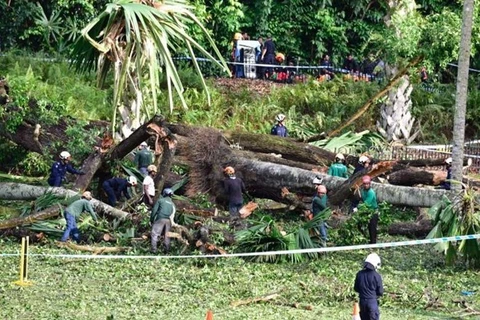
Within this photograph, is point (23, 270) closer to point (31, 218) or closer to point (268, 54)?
point (31, 218)

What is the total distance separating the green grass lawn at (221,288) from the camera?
18625 millimetres

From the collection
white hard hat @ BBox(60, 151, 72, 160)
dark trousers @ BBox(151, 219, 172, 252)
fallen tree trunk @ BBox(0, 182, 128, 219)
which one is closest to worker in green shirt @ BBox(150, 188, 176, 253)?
dark trousers @ BBox(151, 219, 172, 252)

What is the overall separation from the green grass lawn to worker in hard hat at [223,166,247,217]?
347 centimetres

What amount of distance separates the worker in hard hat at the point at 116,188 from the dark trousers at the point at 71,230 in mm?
2374

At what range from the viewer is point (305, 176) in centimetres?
2570

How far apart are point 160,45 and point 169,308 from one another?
827cm

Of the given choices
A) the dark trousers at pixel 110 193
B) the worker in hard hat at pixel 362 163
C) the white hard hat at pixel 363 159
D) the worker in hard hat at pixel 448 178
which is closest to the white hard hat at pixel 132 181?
the dark trousers at pixel 110 193

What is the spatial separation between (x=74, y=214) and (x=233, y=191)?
3522 millimetres

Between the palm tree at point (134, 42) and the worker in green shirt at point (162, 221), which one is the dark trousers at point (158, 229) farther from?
the palm tree at point (134, 42)

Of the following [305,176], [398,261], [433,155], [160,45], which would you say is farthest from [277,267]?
[433,155]

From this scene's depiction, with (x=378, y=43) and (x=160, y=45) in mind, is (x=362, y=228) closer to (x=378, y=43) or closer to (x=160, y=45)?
(x=160, y=45)

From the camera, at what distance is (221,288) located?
65.7 ft

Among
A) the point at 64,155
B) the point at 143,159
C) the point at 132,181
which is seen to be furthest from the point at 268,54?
the point at 132,181

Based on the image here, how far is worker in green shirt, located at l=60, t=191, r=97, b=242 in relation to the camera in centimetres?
2302
